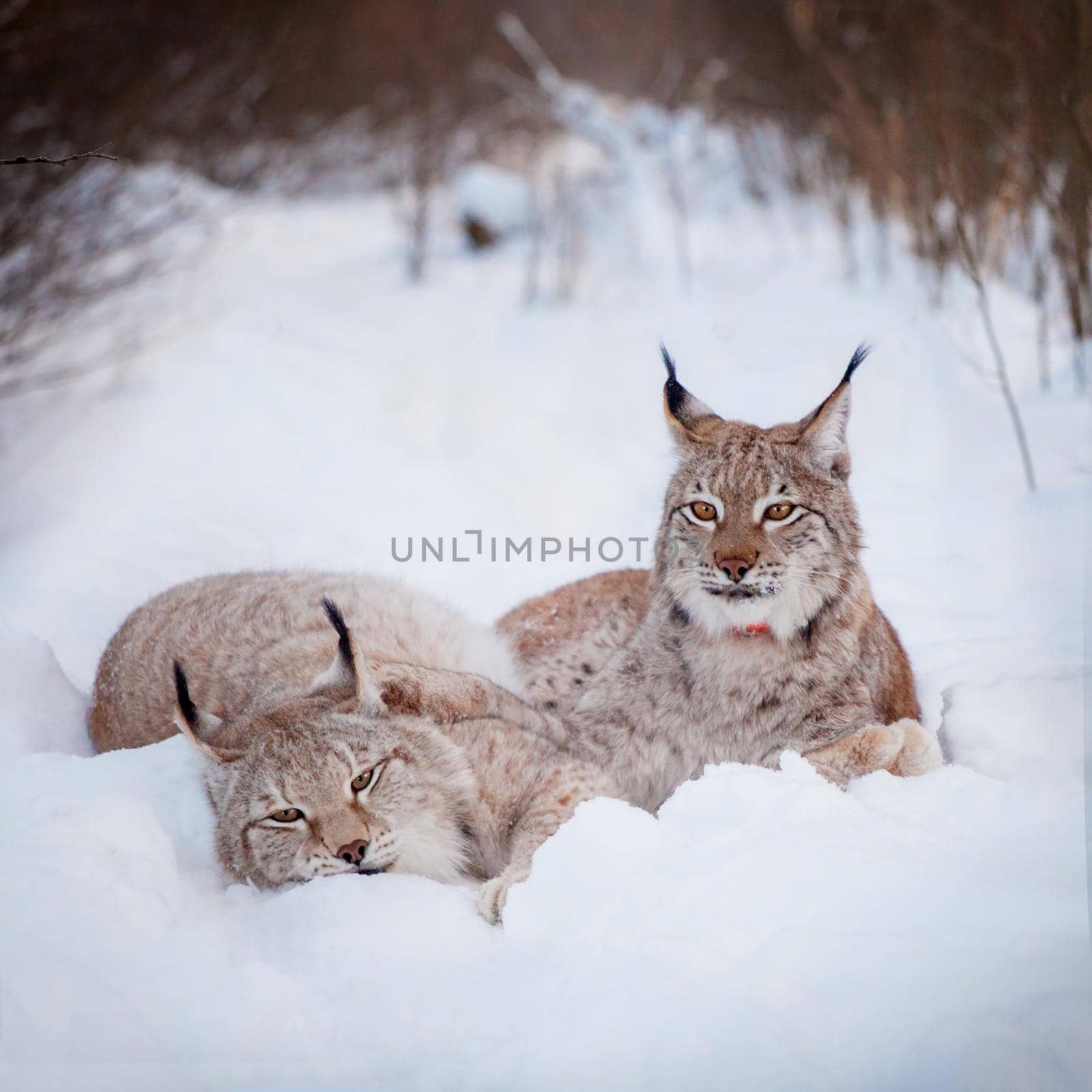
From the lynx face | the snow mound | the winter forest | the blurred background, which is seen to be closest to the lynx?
the winter forest

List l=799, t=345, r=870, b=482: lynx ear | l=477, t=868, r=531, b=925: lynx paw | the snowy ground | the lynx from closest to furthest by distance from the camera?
1. the snowy ground
2. l=477, t=868, r=531, b=925: lynx paw
3. the lynx
4. l=799, t=345, r=870, b=482: lynx ear

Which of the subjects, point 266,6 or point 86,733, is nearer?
point 86,733

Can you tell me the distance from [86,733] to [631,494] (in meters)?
3.22

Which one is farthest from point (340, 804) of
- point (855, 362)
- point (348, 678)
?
point (855, 362)

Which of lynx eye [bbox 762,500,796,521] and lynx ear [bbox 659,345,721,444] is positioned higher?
lynx ear [bbox 659,345,721,444]

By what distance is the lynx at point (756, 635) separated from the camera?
290 cm

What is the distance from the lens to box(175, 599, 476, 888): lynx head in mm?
2635

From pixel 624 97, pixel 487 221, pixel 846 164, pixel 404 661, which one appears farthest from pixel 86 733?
pixel 624 97

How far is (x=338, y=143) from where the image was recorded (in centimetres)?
1318

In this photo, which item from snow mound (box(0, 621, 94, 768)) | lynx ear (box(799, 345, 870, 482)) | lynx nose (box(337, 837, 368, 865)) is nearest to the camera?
lynx nose (box(337, 837, 368, 865))

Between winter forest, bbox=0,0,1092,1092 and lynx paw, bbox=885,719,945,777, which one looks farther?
lynx paw, bbox=885,719,945,777

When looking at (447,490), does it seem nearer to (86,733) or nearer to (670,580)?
(86,733)

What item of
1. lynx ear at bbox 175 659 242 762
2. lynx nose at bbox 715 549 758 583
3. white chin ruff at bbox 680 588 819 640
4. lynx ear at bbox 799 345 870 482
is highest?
lynx ear at bbox 799 345 870 482

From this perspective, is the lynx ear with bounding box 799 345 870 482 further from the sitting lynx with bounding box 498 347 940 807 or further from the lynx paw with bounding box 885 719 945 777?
the lynx paw with bounding box 885 719 945 777
